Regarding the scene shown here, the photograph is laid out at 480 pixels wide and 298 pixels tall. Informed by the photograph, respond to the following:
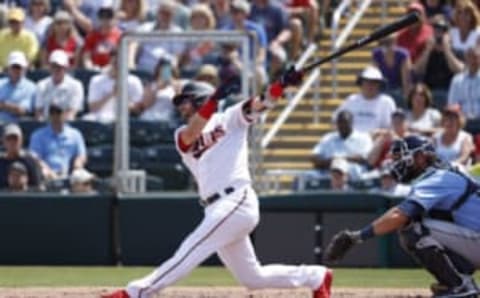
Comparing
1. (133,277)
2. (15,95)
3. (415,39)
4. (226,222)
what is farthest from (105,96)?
(226,222)

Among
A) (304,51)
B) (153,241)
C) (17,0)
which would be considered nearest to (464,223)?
(153,241)

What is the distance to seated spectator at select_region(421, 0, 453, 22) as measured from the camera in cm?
1869

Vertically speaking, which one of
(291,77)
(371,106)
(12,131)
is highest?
(291,77)

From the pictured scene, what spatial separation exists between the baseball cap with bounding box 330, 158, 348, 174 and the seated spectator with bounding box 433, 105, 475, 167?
977mm

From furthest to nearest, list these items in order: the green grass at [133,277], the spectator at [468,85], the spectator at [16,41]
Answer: the spectator at [16,41], the spectator at [468,85], the green grass at [133,277]

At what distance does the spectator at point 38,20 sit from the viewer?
64.1ft

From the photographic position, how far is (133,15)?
1947 cm

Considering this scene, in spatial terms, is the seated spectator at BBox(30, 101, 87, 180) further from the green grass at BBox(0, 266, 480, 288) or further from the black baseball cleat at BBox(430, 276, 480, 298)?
the black baseball cleat at BBox(430, 276, 480, 298)

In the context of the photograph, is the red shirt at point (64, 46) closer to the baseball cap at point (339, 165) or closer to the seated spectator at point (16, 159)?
the seated spectator at point (16, 159)

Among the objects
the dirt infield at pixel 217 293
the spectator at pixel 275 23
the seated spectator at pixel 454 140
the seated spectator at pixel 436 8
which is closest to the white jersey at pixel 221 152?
the dirt infield at pixel 217 293

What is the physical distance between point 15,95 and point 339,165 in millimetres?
3968

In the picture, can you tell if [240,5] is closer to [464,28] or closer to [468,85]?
[464,28]

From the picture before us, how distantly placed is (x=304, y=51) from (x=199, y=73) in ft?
7.02

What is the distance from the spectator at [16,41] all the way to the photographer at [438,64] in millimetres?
4569
